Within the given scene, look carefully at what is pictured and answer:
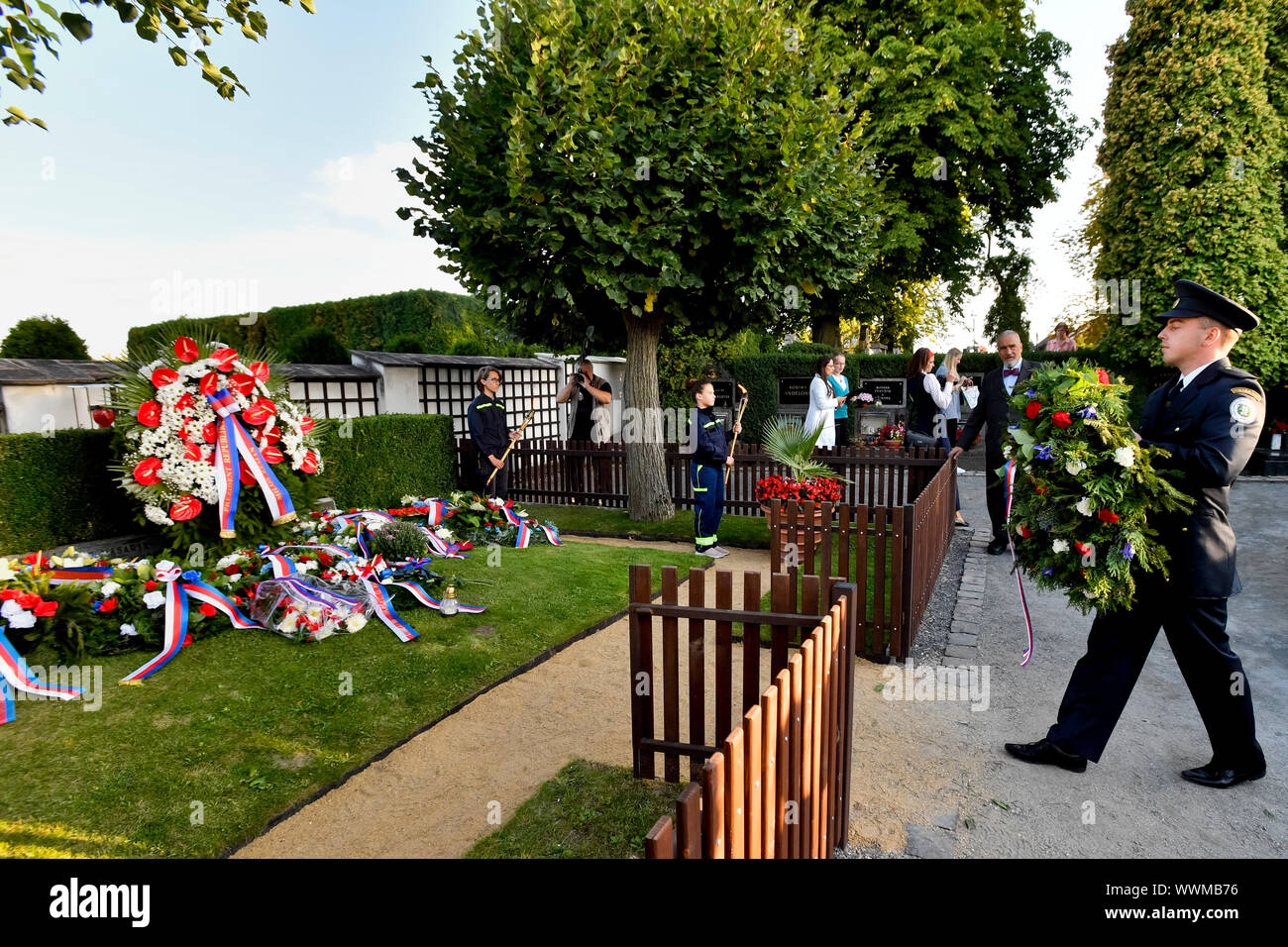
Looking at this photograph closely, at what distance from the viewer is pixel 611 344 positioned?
11.7 metres

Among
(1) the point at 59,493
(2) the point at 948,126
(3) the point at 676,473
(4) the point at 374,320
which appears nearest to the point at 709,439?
(3) the point at 676,473

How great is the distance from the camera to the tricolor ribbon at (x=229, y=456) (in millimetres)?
6113

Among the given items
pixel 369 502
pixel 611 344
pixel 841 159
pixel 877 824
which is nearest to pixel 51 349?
pixel 369 502

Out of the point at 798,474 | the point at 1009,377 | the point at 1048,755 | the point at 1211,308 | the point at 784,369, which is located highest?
the point at 784,369

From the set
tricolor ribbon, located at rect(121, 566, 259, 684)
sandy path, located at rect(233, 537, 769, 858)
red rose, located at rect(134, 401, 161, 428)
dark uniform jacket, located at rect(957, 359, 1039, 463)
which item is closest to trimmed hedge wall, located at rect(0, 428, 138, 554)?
red rose, located at rect(134, 401, 161, 428)

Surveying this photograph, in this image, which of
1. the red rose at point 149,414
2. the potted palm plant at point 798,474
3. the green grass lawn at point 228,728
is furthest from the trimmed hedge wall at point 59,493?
the potted palm plant at point 798,474

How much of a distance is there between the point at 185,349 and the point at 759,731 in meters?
6.28

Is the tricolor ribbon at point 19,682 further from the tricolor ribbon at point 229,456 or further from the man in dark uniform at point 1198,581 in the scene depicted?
the man in dark uniform at point 1198,581

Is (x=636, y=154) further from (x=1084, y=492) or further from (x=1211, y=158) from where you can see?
(x=1211, y=158)

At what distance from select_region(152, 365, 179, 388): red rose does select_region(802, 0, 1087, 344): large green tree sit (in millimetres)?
16415

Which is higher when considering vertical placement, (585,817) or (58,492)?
(58,492)

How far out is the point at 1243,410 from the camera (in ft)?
10.9

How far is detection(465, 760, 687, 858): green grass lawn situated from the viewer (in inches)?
124

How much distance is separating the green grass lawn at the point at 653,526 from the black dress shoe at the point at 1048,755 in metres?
5.36
